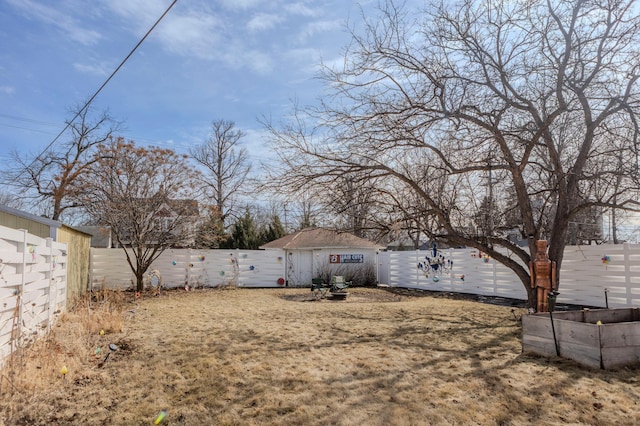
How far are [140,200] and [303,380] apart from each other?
38.9ft

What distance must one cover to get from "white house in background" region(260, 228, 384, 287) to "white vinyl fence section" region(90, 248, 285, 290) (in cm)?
74

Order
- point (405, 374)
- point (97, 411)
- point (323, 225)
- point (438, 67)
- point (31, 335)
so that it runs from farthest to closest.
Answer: point (323, 225) → point (438, 67) → point (31, 335) → point (405, 374) → point (97, 411)

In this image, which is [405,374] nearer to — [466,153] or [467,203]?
[466,153]

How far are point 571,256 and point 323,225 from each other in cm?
700

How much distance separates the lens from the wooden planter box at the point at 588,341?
481cm

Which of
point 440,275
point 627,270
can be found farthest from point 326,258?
point 627,270

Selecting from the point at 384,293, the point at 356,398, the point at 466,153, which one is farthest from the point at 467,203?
the point at 356,398

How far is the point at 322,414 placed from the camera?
12.2 ft

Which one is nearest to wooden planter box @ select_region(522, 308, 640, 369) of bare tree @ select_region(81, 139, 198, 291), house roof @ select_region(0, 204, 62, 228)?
house roof @ select_region(0, 204, 62, 228)

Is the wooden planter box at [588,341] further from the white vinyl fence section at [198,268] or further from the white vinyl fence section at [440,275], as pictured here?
the white vinyl fence section at [198,268]

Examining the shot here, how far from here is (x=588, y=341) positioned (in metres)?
4.91

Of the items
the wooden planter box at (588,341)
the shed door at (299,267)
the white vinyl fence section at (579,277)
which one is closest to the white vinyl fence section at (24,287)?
the wooden planter box at (588,341)

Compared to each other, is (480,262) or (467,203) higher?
(467,203)

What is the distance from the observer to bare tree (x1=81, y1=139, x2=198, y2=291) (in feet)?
47.5
